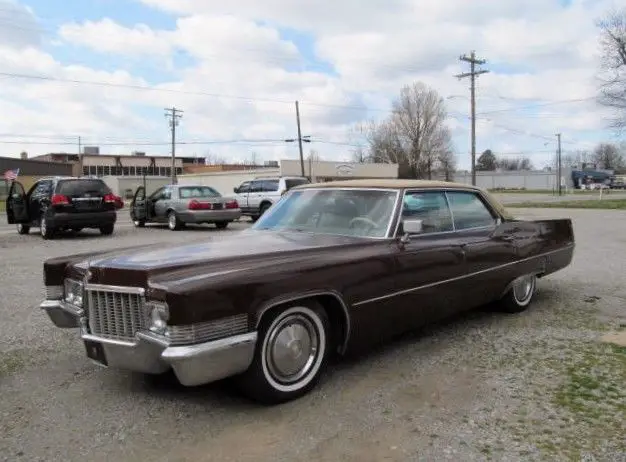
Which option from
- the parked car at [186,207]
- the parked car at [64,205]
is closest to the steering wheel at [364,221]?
the parked car at [64,205]

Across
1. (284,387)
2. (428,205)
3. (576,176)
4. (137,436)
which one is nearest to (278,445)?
(284,387)

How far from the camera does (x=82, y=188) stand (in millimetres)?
15031

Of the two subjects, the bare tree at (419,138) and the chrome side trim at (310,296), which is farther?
the bare tree at (419,138)

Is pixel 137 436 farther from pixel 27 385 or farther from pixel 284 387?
pixel 27 385

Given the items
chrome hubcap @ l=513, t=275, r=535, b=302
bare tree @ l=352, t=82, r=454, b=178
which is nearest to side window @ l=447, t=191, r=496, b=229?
chrome hubcap @ l=513, t=275, r=535, b=302

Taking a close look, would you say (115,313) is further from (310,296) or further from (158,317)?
(310,296)

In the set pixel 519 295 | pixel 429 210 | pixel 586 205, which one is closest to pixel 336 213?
pixel 429 210

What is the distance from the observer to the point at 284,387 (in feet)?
12.3

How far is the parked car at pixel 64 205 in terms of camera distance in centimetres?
1456

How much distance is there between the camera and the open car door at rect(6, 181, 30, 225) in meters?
15.6

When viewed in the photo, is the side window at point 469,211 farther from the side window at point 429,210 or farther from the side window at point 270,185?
the side window at point 270,185

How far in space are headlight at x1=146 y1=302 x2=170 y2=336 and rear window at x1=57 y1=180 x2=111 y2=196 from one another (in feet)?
40.9

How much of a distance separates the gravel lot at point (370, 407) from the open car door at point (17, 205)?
36.7 ft

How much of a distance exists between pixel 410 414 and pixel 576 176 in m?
110
